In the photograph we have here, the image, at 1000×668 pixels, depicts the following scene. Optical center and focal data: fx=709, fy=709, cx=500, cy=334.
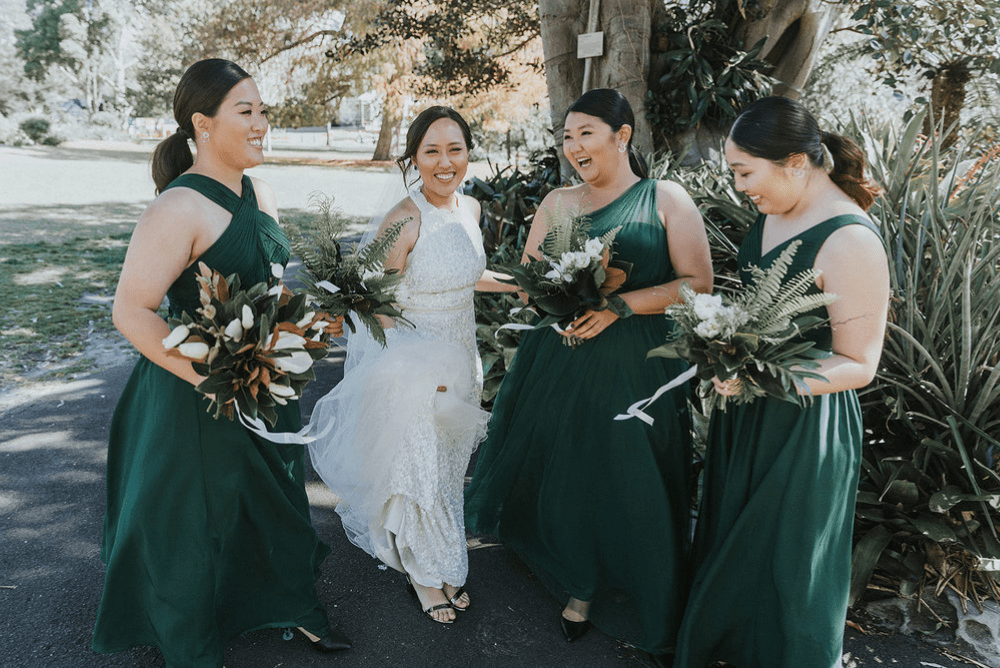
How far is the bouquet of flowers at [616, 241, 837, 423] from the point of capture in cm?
226

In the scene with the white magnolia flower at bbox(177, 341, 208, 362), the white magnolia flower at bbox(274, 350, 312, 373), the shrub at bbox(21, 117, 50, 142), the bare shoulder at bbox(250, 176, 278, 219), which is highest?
the shrub at bbox(21, 117, 50, 142)

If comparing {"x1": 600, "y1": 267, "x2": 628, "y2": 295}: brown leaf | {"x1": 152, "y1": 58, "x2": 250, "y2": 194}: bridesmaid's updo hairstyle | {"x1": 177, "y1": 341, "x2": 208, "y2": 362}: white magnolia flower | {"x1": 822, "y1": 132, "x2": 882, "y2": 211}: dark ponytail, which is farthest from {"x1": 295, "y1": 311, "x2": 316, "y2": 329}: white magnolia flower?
{"x1": 822, "y1": 132, "x2": 882, "y2": 211}: dark ponytail

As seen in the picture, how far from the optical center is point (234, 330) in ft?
7.57

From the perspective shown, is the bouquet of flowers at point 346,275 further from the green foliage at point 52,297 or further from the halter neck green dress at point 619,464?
the green foliage at point 52,297

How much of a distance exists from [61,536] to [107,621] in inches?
55.8

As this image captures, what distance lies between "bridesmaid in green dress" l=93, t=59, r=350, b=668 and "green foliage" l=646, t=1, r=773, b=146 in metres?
4.77

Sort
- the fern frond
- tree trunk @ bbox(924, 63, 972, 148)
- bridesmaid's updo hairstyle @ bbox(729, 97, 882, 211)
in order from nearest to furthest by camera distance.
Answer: the fern frond → bridesmaid's updo hairstyle @ bbox(729, 97, 882, 211) → tree trunk @ bbox(924, 63, 972, 148)

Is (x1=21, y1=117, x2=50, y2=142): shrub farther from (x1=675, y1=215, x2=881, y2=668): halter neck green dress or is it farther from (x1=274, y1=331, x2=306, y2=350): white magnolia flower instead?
(x1=675, y1=215, x2=881, y2=668): halter neck green dress

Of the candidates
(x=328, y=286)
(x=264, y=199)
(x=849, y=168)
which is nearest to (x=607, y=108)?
(x=849, y=168)

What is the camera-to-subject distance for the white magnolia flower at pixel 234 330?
2.30 m

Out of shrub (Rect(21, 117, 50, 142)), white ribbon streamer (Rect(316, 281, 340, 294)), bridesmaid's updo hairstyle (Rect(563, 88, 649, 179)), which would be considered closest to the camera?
white ribbon streamer (Rect(316, 281, 340, 294))

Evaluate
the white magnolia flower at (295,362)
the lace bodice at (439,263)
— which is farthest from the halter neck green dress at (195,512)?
the lace bodice at (439,263)

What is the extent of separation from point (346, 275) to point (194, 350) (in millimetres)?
726

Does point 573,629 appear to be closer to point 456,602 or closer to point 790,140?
point 456,602
